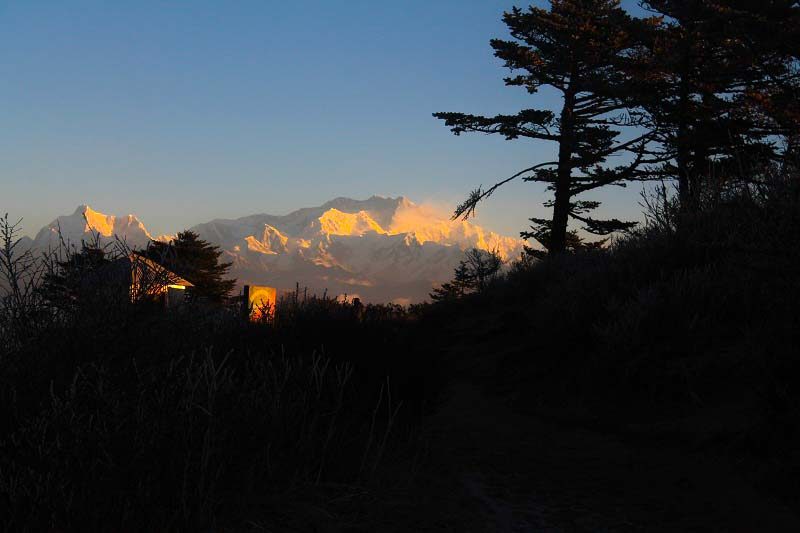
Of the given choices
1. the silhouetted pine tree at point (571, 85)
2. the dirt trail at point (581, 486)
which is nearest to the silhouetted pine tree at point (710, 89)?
the silhouetted pine tree at point (571, 85)

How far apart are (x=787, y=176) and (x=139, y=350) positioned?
8027 mm

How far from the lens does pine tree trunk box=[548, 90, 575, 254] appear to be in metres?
25.9

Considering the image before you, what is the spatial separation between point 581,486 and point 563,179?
22262 mm

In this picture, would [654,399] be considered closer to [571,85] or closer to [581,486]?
[581,486]

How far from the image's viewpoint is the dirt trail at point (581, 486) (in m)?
4.41

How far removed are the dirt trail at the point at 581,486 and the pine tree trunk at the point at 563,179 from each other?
19.8m

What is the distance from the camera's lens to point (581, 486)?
5.20 m

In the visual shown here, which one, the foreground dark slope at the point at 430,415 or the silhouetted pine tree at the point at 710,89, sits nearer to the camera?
the foreground dark slope at the point at 430,415

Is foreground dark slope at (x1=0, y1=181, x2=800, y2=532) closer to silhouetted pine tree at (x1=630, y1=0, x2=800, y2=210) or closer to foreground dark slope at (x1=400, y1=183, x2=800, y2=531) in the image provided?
foreground dark slope at (x1=400, y1=183, x2=800, y2=531)

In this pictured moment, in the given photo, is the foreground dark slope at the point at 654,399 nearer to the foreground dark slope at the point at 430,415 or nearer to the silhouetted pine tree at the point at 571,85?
the foreground dark slope at the point at 430,415

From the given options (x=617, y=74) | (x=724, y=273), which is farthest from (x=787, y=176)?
(x=617, y=74)

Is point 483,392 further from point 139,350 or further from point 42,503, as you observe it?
point 42,503

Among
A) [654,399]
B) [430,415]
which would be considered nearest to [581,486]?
[654,399]

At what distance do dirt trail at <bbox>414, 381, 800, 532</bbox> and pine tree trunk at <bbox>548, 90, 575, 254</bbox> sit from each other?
19.8m
